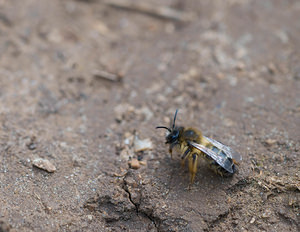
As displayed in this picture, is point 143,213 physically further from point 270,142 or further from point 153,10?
point 153,10

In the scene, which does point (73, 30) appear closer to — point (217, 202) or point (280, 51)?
point (280, 51)

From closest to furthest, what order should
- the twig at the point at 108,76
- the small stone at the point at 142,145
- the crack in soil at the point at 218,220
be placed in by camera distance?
the crack in soil at the point at 218,220 < the small stone at the point at 142,145 < the twig at the point at 108,76

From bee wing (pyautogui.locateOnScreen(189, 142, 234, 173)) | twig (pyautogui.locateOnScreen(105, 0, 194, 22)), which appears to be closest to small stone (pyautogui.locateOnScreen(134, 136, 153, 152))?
bee wing (pyautogui.locateOnScreen(189, 142, 234, 173))

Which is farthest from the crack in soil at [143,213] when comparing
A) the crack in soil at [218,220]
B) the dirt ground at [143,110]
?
the crack in soil at [218,220]

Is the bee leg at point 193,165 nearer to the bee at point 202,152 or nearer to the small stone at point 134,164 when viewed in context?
the bee at point 202,152

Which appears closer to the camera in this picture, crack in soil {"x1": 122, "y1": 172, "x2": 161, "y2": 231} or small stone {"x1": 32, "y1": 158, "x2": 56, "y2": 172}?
crack in soil {"x1": 122, "y1": 172, "x2": 161, "y2": 231}

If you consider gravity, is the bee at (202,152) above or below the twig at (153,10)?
below

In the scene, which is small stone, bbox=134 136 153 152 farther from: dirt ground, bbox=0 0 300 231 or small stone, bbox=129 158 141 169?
small stone, bbox=129 158 141 169
